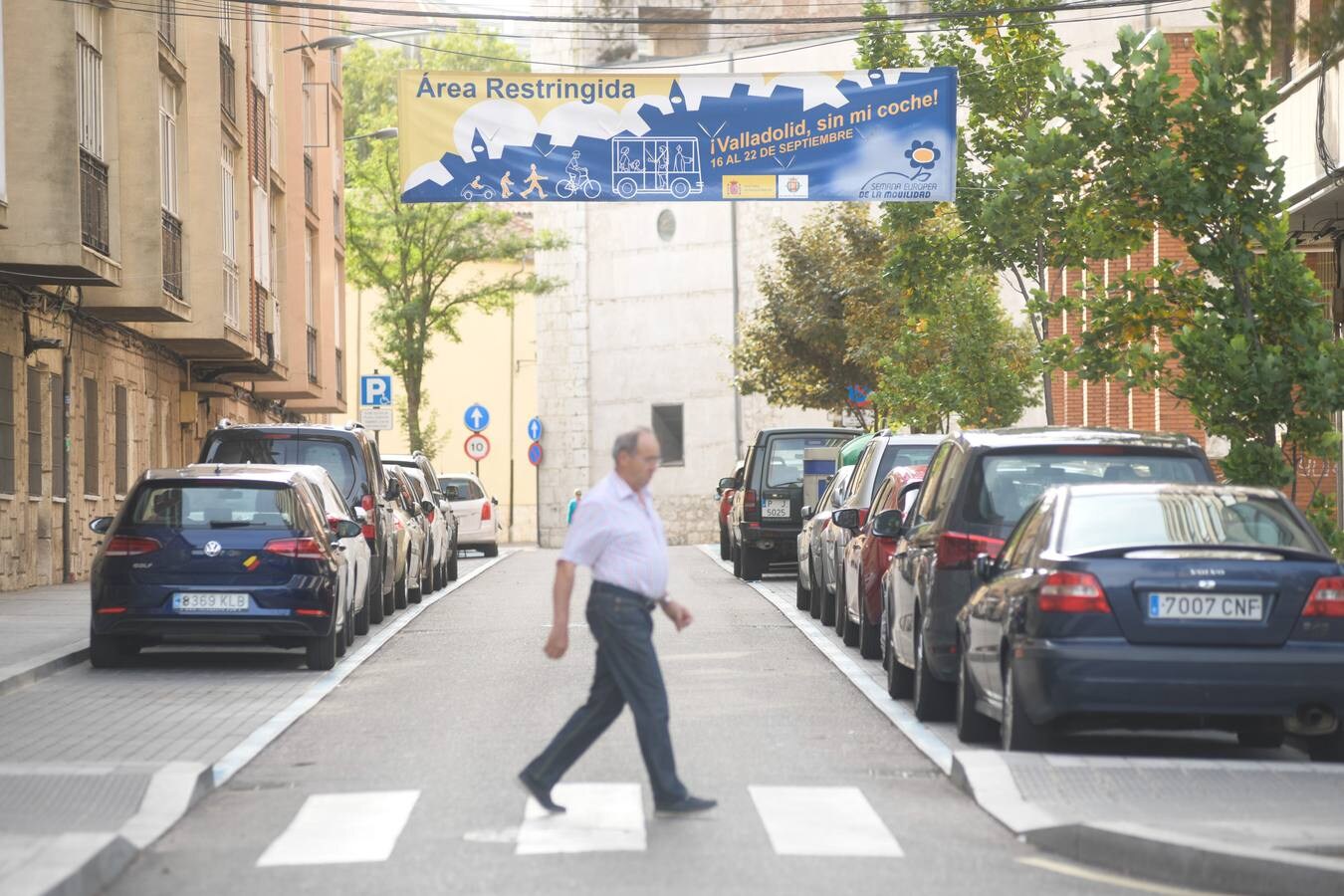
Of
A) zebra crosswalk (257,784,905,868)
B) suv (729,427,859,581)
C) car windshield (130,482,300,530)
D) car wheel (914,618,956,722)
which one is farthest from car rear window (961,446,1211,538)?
suv (729,427,859,581)

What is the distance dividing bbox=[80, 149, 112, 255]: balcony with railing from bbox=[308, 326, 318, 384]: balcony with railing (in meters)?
21.0

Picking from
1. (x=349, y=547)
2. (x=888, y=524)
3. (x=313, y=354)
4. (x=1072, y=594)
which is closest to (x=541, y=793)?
(x=1072, y=594)

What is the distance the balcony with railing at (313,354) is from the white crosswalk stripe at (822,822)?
128ft

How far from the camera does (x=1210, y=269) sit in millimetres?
17703

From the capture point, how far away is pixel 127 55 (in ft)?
98.1

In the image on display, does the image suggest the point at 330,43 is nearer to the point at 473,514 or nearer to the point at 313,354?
the point at 313,354

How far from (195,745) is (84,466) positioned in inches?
788

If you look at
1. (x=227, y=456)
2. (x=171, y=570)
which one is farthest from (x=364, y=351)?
(x=171, y=570)

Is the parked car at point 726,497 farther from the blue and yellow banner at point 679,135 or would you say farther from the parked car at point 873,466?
the parked car at point 873,466

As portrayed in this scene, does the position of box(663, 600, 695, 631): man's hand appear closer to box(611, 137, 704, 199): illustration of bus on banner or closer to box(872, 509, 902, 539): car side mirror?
box(872, 509, 902, 539): car side mirror

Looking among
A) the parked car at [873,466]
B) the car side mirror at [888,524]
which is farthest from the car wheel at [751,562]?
the car side mirror at [888,524]

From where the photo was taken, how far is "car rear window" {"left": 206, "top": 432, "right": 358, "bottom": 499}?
2312cm

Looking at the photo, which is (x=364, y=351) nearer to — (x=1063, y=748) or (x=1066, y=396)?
(x=1066, y=396)

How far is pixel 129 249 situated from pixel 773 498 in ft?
29.4
